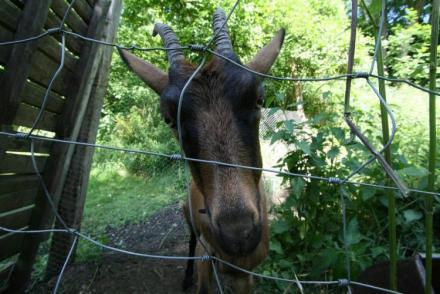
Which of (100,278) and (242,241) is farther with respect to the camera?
(100,278)

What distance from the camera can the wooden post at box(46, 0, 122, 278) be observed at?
3812mm

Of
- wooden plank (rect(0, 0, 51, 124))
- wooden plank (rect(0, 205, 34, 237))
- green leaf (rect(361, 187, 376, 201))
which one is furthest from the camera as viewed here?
wooden plank (rect(0, 205, 34, 237))

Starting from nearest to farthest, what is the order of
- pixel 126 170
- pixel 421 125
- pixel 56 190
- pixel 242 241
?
pixel 242 241 < pixel 56 190 < pixel 421 125 < pixel 126 170

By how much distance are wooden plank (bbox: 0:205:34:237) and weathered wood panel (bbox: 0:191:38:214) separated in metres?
0.04

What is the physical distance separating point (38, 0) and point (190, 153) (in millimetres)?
1446

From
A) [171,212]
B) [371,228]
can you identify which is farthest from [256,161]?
[171,212]

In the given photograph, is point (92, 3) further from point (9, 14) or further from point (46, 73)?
Answer: point (9, 14)

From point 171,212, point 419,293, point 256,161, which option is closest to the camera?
point 256,161

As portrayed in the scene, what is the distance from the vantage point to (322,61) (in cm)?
997

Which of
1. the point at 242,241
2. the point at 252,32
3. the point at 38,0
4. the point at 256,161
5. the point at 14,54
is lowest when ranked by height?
the point at 242,241

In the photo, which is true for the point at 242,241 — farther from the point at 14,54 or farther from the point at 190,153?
the point at 14,54

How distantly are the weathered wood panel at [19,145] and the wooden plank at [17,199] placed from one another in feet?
1.28

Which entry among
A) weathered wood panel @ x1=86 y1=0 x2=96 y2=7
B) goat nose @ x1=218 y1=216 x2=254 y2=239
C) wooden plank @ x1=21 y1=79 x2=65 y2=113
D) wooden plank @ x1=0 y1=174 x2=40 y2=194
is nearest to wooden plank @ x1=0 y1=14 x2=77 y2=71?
wooden plank @ x1=21 y1=79 x2=65 y2=113

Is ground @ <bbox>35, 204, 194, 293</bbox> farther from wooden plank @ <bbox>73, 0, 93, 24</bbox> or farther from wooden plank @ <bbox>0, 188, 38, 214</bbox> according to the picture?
wooden plank @ <bbox>73, 0, 93, 24</bbox>
